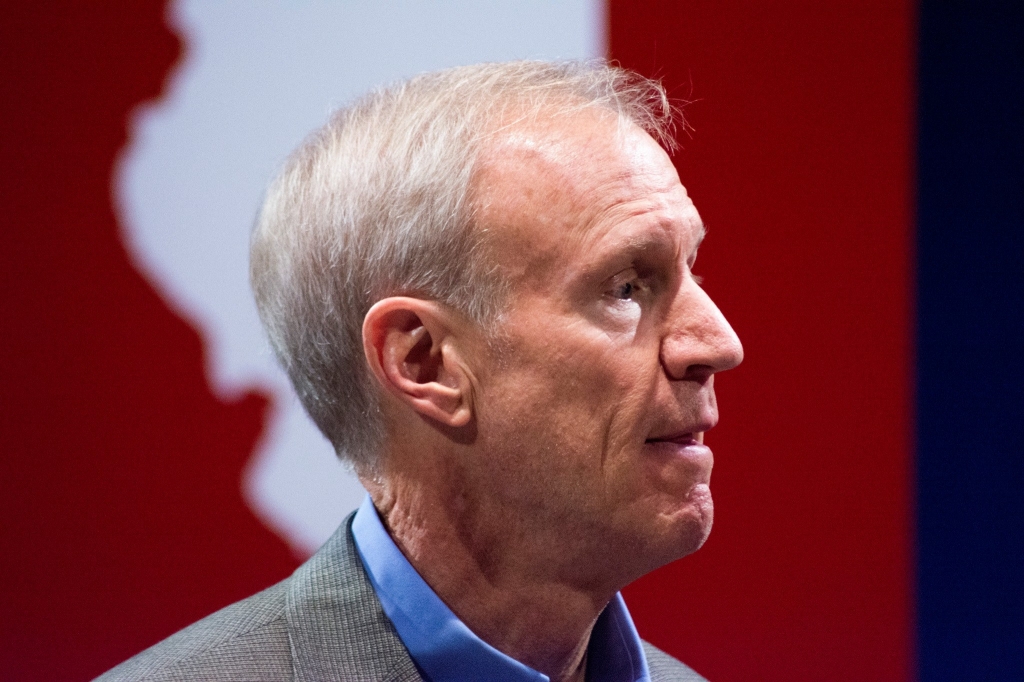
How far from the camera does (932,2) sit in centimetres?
215

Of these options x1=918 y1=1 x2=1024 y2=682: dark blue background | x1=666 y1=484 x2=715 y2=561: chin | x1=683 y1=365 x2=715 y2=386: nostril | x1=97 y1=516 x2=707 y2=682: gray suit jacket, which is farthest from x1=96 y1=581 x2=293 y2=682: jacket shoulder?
x1=918 y1=1 x2=1024 y2=682: dark blue background

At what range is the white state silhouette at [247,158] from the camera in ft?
5.98

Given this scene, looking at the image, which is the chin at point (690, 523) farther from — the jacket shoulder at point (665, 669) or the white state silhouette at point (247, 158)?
the white state silhouette at point (247, 158)

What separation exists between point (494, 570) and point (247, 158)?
996 mm

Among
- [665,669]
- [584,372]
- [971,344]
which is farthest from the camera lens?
[971,344]

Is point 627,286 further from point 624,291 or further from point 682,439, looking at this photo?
point 682,439

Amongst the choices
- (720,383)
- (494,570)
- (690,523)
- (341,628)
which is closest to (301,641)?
(341,628)

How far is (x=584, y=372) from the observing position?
1.17 m

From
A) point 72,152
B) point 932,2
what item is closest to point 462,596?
point 72,152

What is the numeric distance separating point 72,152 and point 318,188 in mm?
750

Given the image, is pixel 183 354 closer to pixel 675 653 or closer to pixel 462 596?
pixel 462 596

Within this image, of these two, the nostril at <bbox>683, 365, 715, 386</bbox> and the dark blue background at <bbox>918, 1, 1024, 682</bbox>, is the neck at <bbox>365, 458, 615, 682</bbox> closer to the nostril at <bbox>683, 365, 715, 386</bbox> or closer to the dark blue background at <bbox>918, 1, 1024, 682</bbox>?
the nostril at <bbox>683, 365, 715, 386</bbox>

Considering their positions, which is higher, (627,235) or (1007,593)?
(627,235)

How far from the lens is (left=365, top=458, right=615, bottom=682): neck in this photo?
122cm
